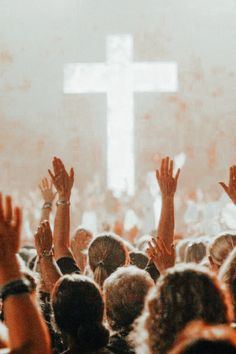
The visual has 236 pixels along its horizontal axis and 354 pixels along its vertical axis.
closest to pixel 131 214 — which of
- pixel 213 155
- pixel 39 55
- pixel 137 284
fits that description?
pixel 213 155

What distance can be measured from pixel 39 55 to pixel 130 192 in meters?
3.23

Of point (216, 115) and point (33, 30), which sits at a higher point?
point (33, 30)

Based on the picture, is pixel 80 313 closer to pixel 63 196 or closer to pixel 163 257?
pixel 163 257

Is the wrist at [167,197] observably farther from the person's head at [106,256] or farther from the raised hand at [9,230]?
the raised hand at [9,230]

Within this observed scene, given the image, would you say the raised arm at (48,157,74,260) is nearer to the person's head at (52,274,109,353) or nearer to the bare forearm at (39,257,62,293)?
the bare forearm at (39,257,62,293)

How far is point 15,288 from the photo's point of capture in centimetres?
125

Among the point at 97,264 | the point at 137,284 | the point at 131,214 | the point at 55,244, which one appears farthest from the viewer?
the point at 131,214

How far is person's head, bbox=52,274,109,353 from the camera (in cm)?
166

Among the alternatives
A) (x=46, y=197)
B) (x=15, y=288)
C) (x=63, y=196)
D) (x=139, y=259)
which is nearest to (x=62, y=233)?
(x=63, y=196)

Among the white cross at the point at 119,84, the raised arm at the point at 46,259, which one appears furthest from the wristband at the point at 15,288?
the white cross at the point at 119,84

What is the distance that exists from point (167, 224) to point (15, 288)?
166 centimetres

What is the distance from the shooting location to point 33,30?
495 inches

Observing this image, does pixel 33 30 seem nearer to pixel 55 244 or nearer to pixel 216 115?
pixel 216 115

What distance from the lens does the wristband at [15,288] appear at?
124 cm
